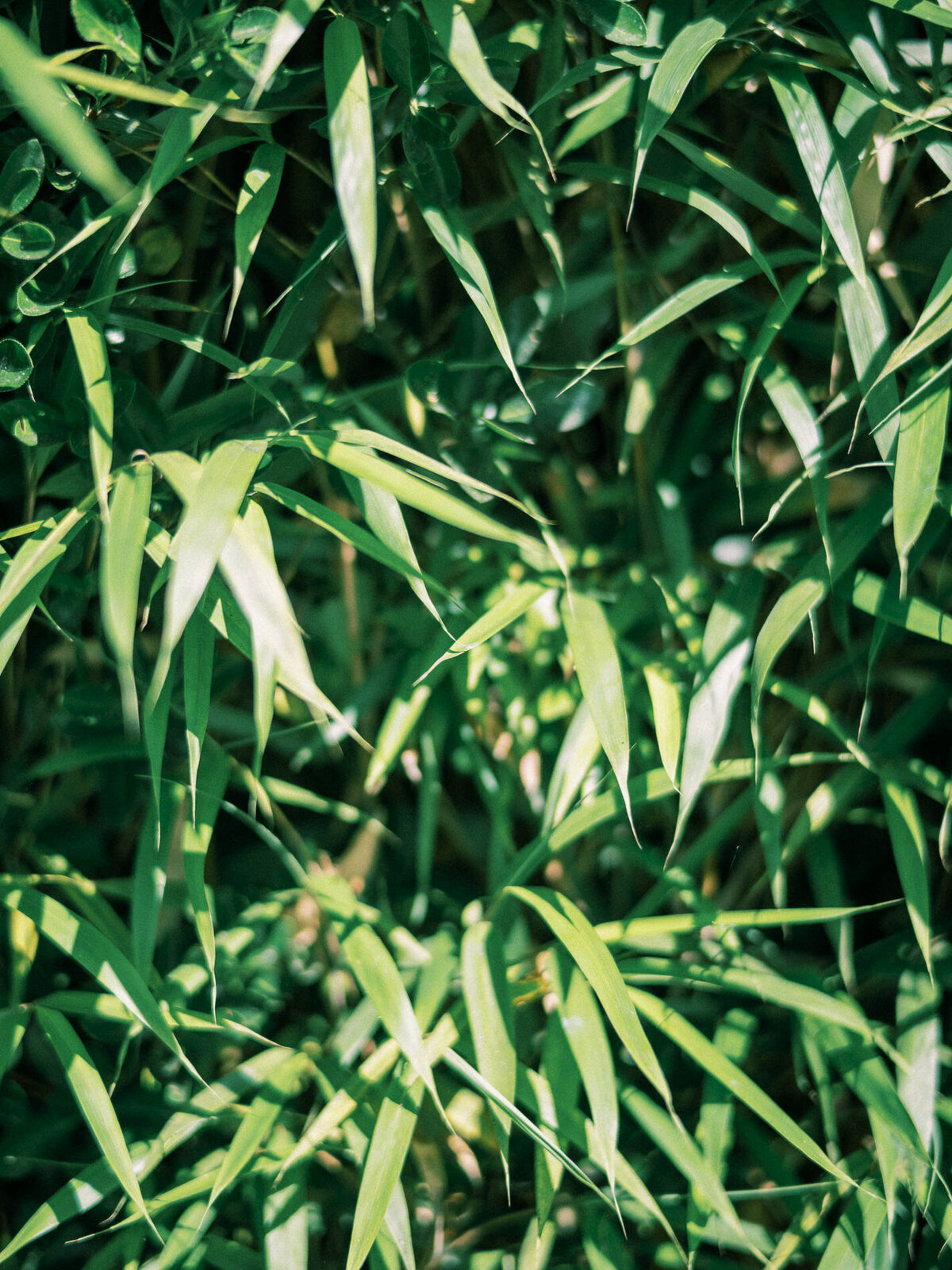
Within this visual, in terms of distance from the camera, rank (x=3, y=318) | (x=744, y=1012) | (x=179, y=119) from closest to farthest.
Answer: (x=179, y=119), (x=3, y=318), (x=744, y=1012)

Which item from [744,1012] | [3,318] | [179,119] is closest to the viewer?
[179,119]

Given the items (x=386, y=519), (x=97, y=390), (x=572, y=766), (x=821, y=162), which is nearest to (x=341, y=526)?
(x=386, y=519)

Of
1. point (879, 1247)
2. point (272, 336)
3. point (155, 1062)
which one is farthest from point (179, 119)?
point (879, 1247)

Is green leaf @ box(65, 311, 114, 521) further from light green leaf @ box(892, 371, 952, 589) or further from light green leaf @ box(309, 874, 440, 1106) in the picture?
light green leaf @ box(892, 371, 952, 589)

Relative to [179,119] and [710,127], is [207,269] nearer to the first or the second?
[179,119]

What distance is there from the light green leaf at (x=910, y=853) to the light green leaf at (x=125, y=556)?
50cm

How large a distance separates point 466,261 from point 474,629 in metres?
0.22

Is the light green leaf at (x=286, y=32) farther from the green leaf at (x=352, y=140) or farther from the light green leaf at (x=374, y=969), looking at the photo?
the light green leaf at (x=374, y=969)

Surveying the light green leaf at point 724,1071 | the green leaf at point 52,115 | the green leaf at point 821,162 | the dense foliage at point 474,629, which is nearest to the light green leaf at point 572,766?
the dense foliage at point 474,629

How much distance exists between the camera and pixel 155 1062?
76 cm

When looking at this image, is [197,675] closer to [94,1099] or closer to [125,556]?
[125,556]

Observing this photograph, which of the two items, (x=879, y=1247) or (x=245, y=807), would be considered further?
(x=245, y=807)

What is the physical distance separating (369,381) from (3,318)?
30cm

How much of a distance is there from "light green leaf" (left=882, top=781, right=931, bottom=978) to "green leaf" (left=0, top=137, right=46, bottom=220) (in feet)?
2.17
